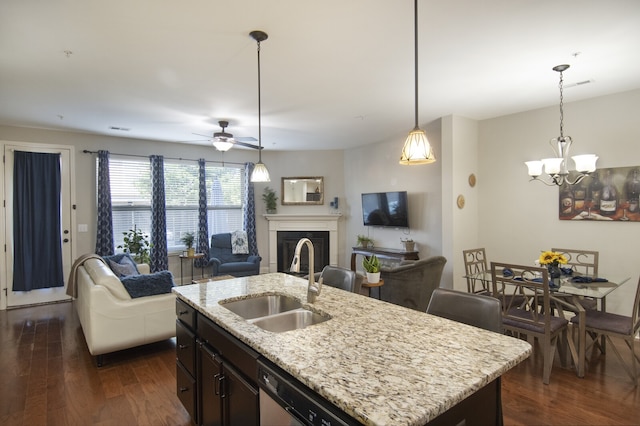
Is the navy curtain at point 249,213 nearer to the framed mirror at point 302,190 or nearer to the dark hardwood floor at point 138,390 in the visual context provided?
the framed mirror at point 302,190

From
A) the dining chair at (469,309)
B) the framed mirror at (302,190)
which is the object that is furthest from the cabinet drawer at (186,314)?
the framed mirror at (302,190)

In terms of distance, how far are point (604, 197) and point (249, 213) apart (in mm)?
5861

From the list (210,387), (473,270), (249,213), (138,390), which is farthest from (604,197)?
(249,213)

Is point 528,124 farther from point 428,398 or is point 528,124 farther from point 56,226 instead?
point 56,226

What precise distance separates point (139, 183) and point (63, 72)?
3203 mm

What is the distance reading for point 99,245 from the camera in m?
5.65

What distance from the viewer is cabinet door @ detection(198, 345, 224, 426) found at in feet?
5.91

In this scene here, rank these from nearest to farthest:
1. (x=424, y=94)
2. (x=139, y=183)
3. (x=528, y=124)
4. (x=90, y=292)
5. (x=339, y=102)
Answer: (x=90, y=292)
(x=424, y=94)
(x=339, y=102)
(x=528, y=124)
(x=139, y=183)

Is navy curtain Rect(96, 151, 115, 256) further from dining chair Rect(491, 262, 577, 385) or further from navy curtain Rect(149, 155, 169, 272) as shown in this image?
dining chair Rect(491, 262, 577, 385)

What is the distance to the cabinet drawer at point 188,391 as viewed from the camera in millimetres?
2168

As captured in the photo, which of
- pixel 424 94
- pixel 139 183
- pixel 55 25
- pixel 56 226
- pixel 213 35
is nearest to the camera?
pixel 55 25

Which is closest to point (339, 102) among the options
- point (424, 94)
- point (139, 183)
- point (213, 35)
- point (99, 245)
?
point (424, 94)

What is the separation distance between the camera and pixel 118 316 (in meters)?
3.25

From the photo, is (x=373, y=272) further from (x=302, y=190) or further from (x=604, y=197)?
(x=302, y=190)
